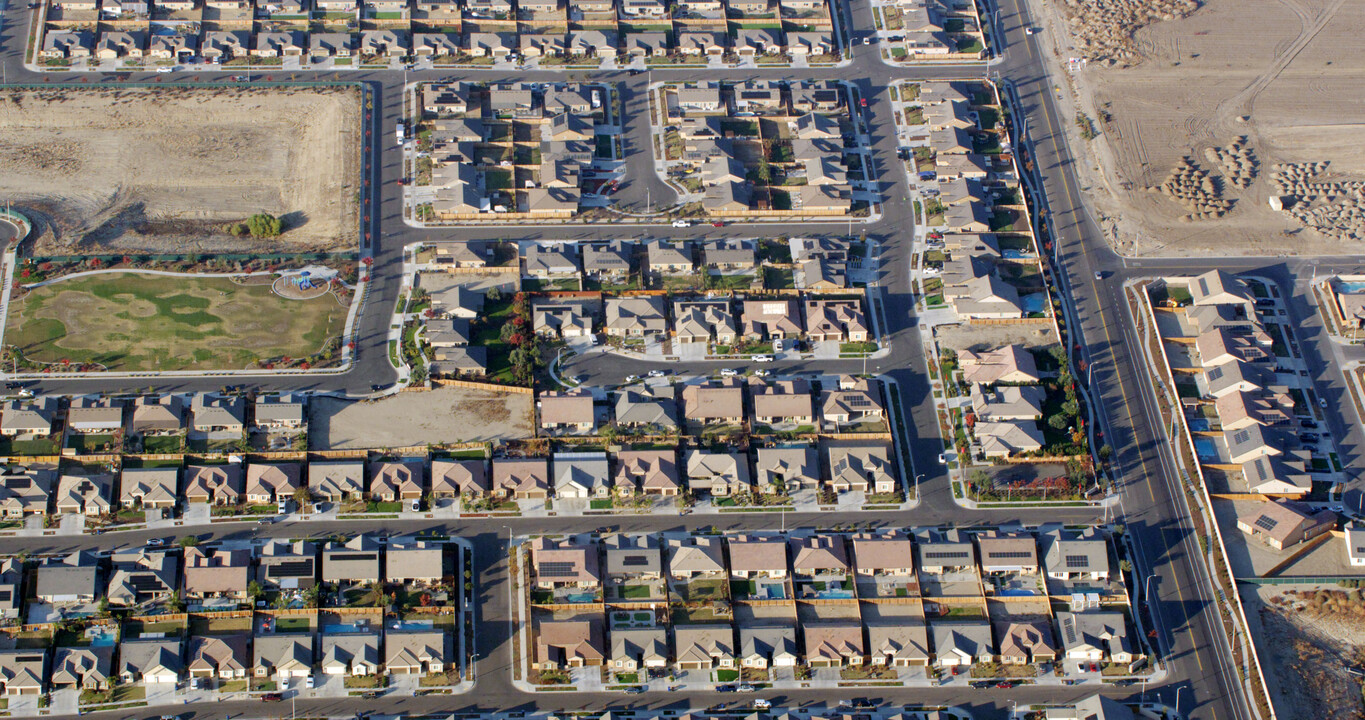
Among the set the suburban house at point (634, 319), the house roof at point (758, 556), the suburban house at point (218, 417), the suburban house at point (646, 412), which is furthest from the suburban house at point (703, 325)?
the suburban house at point (218, 417)

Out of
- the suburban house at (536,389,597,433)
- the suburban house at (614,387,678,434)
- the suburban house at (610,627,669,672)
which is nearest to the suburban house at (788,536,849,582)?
the suburban house at (610,627,669,672)

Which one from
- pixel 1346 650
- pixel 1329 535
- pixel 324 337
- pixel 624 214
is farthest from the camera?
pixel 624 214

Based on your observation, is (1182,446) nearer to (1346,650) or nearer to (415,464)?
(1346,650)

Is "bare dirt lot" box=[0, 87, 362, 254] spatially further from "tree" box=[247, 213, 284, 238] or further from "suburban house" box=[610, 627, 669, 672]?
"suburban house" box=[610, 627, 669, 672]

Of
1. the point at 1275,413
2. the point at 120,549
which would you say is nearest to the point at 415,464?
the point at 120,549

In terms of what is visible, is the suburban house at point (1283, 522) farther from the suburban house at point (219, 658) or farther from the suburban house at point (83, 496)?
the suburban house at point (83, 496)

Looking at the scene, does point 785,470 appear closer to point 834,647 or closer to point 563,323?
point 834,647

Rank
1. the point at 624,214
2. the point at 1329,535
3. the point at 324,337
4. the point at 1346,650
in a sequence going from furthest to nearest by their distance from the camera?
the point at 624,214
the point at 324,337
the point at 1329,535
the point at 1346,650
